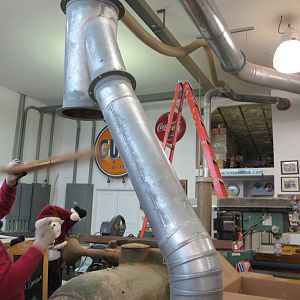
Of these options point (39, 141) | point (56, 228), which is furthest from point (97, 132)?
point (56, 228)

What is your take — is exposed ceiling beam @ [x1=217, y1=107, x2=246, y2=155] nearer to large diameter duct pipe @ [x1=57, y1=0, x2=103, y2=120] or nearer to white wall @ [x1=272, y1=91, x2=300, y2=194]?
white wall @ [x1=272, y1=91, x2=300, y2=194]

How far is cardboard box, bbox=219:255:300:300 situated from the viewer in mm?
1747

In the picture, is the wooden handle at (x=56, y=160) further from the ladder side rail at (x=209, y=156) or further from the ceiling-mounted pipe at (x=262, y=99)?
the ceiling-mounted pipe at (x=262, y=99)

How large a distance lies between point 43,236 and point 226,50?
2.31 metres

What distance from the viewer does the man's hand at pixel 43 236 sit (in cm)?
149

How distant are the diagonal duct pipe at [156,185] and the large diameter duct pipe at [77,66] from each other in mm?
99

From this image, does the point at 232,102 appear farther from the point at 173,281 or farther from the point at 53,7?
the point at 173,281

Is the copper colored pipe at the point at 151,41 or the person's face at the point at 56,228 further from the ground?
the copper colored pipe at the point at 151,41

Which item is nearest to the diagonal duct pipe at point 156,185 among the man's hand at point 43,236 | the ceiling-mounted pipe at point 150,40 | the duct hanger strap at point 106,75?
the duct hanger strap at point 106,75

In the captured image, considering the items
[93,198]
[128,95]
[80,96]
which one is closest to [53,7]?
[80,96]

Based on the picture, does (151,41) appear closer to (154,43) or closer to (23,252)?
(154,43)

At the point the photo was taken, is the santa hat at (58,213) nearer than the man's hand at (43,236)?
No

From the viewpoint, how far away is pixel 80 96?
1.67m

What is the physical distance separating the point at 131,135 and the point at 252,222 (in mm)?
1941
